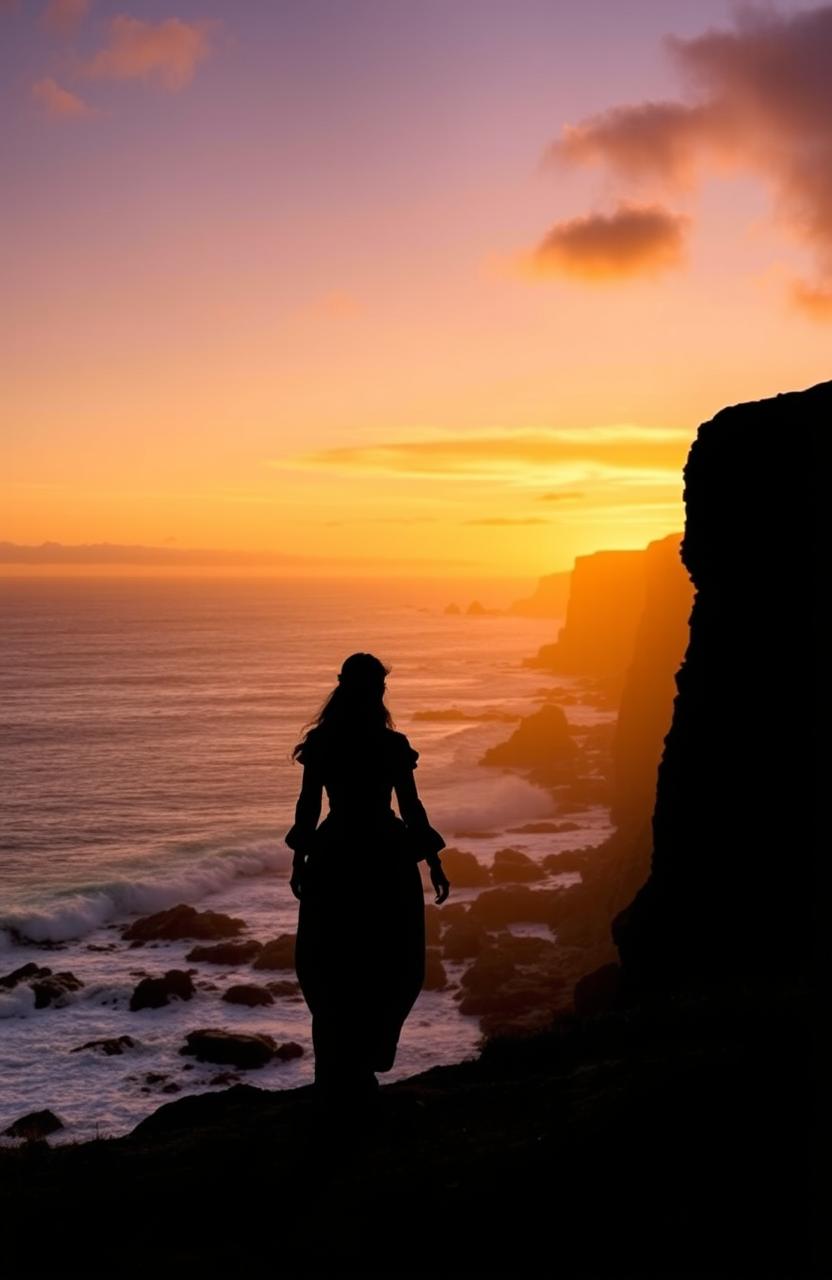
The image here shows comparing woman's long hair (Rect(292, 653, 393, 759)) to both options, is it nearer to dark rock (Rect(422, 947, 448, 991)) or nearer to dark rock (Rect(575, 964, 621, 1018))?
dark rock (Rect(575, 964, 621, 1018))

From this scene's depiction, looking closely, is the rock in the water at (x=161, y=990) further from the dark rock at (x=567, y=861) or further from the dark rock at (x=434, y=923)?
the dark rock at (x=567, y=861)

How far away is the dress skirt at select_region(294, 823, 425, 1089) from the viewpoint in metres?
6.73

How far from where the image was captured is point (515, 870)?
4419 centimetres

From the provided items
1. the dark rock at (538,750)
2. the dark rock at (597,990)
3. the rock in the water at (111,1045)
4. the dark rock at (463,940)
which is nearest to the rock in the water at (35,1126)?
the rock in the water at (111,1045)

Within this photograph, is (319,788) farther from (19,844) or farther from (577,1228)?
(19,844)

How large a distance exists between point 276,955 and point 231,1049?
7672 millimetres

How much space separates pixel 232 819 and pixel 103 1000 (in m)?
24.1

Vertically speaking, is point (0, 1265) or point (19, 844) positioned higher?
point (0, 1265)

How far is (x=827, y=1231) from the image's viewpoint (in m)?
3.66

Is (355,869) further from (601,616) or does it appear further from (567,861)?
(601,616)

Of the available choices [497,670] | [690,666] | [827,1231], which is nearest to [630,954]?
[690,666]

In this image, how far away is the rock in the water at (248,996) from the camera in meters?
29.7

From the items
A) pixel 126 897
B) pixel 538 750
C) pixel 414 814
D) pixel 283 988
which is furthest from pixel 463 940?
pixel 538 750

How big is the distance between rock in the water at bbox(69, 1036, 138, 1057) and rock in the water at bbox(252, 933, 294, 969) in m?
6.64
